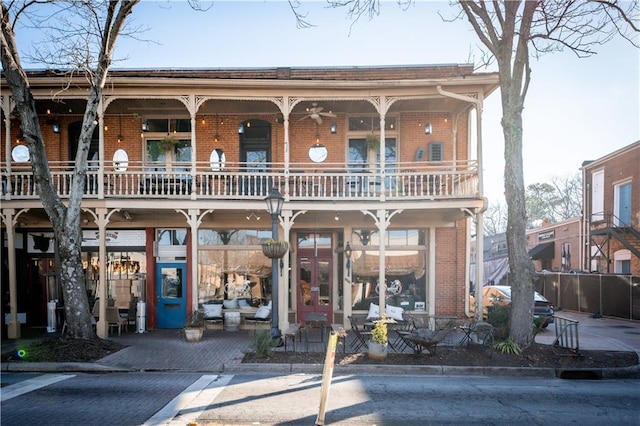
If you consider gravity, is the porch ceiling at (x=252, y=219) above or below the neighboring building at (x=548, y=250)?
above

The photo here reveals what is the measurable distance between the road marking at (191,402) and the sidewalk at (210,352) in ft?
2.89

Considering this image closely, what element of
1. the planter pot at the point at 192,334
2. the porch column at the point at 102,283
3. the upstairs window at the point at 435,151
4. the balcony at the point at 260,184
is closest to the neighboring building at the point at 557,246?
the upstairs window at the point at 435,151

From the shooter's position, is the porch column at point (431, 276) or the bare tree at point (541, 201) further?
the bare tree at point (541, 201)

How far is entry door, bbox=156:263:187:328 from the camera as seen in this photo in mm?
13617

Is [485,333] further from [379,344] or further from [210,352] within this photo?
[210,352]

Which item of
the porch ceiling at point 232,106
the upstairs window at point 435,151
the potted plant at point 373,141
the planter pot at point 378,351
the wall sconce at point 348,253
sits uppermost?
the porch ceiling at point 232,106

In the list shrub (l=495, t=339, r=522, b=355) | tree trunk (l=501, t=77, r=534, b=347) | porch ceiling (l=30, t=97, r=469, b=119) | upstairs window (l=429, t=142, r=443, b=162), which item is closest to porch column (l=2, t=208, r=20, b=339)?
porch ceiling (l=30, t=97, r=469, b=119)

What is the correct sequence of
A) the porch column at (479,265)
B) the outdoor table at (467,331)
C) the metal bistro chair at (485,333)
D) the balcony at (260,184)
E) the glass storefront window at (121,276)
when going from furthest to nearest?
the glass storefront window at (121,276) < the balcony at (260,184) < the porch column at (479,265) < the outdoor table at (467,331) < the metal bistro chair at (485,333)

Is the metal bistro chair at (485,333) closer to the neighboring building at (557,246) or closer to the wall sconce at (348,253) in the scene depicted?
the wall sconce at (348,253)

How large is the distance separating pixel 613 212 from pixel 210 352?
22.2 meters

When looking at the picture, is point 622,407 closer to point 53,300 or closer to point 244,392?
point 244,392

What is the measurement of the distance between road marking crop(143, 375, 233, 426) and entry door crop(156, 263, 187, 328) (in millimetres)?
6023

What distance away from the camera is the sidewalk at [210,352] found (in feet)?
28.1

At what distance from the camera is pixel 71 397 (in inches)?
268
